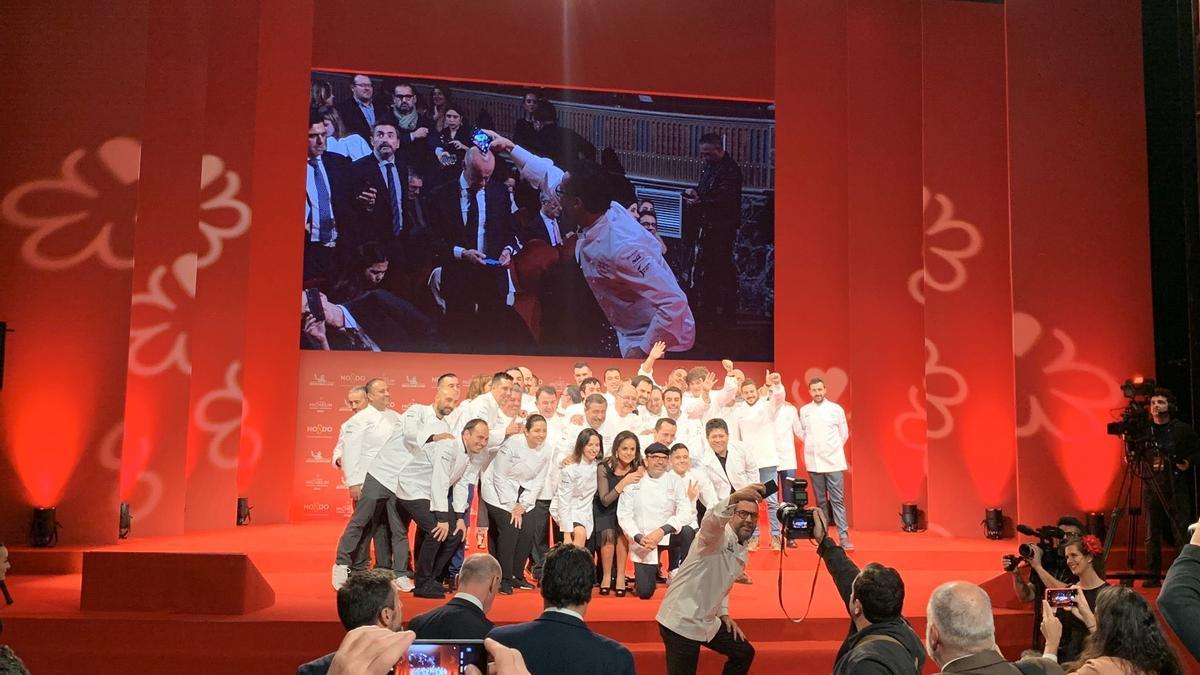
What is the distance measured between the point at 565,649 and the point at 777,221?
31.4ft

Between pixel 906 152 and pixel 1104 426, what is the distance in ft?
12.2

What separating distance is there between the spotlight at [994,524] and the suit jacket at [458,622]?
761 centimetres

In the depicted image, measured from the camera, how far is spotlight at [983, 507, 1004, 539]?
10242 millimetres

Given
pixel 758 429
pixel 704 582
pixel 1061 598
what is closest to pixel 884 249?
pixel 758 429

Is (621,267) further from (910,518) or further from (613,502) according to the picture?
(613,502)

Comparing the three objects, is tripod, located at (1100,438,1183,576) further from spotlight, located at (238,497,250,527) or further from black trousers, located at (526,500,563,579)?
spotlight, located at (238,497,250,527)

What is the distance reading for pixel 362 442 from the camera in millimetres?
8531

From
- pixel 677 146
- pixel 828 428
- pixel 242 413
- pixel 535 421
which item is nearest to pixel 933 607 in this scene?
pixel 535 421

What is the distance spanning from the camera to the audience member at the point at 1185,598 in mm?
3160

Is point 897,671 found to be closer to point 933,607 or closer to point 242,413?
point 933,607

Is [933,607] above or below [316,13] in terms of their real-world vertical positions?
below

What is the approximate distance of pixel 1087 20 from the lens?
387 inches

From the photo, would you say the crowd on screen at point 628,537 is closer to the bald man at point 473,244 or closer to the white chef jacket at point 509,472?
the white chef jacket at point 509,472

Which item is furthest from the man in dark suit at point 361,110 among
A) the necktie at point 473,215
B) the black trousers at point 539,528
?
the black trousers at point 539,528
